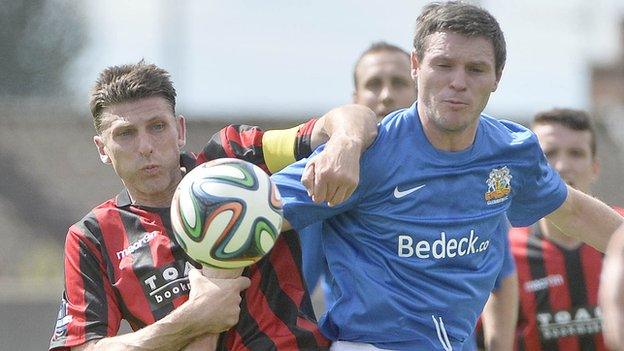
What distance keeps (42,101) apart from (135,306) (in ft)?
47.7

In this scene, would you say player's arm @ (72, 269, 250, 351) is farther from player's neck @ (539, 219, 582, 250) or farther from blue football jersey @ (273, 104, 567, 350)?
player's neck @ (539, 219, 582, 250)

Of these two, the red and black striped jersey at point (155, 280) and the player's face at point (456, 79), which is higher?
the player's face at point (456, 79)

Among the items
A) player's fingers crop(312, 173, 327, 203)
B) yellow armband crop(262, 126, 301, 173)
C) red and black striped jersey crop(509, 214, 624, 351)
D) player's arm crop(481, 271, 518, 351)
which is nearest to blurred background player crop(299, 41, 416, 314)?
player's arm crop(481, 271, 518, 351)

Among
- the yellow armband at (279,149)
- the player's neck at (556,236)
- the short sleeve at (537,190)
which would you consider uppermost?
the yellow armband at (279,149)

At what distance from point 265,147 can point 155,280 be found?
28.6 inches

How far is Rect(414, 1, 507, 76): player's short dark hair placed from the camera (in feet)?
17.5

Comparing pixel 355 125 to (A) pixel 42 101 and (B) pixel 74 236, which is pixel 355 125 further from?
(A) pixel 42 101

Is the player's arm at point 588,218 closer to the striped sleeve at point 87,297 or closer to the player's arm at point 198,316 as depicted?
the player's arm at point 198,316

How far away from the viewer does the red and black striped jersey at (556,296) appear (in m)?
8.06

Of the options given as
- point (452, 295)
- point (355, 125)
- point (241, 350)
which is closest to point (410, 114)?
point (355, 125)

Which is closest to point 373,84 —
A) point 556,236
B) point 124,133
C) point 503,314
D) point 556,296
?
point 503,314

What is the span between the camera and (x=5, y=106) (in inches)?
725

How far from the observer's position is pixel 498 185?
18.0 feet

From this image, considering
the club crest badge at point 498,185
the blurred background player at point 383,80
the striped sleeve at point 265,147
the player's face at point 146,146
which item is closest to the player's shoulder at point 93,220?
the player's face at point 146,146
